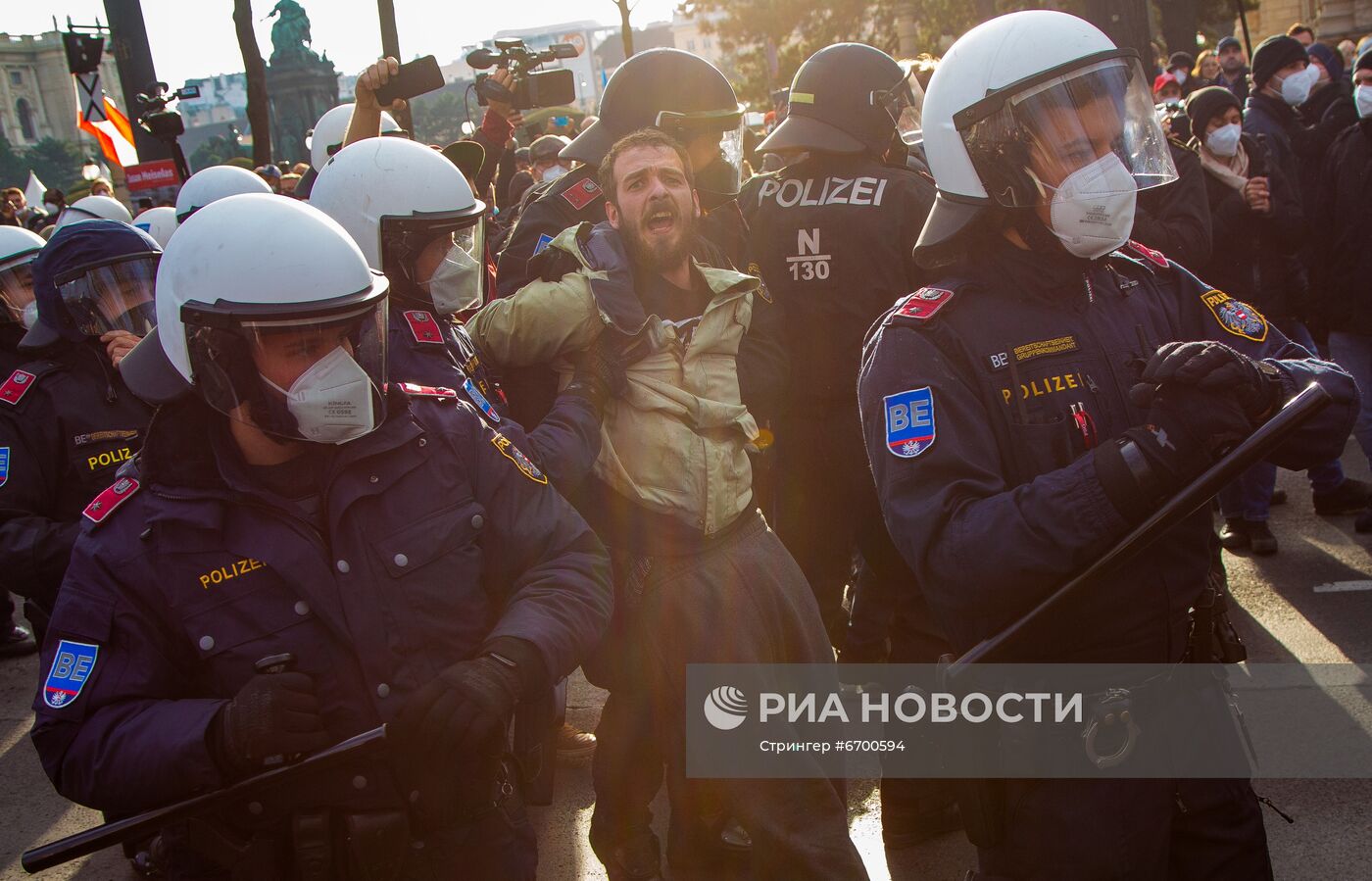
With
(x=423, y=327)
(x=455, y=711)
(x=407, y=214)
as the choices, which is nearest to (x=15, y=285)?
(x=407, y=214)

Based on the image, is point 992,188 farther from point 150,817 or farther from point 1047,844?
point 150,817

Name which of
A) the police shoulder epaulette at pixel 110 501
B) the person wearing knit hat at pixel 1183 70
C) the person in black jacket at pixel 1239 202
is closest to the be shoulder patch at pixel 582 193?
the police shoulder epaulette at pixel 110 501

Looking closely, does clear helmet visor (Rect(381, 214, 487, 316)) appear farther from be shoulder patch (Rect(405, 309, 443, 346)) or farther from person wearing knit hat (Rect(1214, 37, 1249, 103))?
person wearing knit hat (Rect(1214, 37, 1249, 103))

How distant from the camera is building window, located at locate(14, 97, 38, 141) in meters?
92.3

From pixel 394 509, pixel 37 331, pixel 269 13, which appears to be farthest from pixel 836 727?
pixel 269 13

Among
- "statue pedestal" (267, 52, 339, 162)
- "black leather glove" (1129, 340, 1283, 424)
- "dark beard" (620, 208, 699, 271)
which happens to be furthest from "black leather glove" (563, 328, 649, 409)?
"statue pedestal" (267, 52, 339, 162)

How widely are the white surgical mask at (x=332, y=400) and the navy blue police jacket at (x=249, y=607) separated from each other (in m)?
0.06

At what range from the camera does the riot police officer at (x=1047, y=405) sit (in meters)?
2.18

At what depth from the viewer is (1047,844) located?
223 centimetres

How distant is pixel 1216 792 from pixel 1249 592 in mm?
3553

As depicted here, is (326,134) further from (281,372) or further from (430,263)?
(281,372)

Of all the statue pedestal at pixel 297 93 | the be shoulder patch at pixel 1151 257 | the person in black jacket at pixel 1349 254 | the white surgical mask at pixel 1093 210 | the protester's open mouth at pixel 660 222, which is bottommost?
the statue pedestal at pixel 297 93

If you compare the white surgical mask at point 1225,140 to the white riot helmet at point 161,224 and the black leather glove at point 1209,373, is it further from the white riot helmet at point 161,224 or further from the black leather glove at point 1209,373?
the white riot helmet at point 161,224

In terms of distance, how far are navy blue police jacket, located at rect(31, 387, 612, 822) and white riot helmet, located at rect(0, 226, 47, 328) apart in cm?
253
